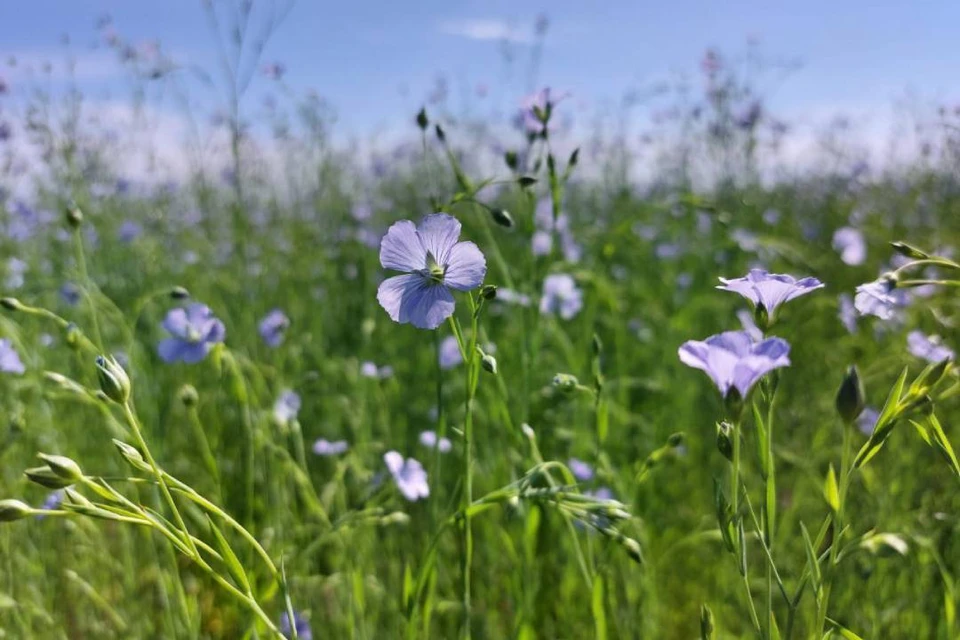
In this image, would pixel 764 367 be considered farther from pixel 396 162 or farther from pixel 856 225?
pixel 396 162

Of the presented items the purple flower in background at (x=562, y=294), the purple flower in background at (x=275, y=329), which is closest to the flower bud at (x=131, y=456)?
the purple flower in background at (x=275, y=329)

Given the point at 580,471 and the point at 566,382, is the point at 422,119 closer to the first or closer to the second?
the point at 566,382

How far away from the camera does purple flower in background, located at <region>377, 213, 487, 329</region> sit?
1.06m

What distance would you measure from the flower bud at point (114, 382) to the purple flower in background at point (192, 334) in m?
0.83

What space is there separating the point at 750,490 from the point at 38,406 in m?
2.40

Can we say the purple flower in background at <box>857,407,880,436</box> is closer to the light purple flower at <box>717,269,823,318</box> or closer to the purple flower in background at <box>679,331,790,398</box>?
the light purple flower at <box>717,269,823,318</box>

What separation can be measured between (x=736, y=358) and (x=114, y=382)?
0.74 meters

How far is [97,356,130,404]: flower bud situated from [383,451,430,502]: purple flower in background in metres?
0.72

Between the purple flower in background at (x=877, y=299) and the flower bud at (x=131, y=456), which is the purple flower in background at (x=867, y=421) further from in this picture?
the flower bud at (x=131, y=456)

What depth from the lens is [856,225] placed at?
18.7 feet

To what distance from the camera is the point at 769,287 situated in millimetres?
993

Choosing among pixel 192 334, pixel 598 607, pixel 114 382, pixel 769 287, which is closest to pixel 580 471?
Answer: pixel 598 607

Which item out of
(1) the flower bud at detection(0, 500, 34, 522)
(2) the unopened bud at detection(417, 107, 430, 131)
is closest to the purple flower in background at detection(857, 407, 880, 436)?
(2) the unopened bud at detection(417, 107, 430, 131)

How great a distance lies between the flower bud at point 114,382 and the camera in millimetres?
931
